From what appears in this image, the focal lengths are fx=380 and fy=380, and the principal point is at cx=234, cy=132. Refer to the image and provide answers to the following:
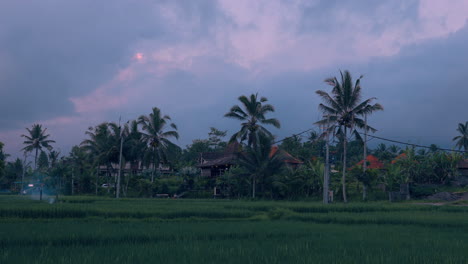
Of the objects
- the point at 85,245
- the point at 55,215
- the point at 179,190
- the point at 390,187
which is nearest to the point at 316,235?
the point at 85,245

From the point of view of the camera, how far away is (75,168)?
40031 millimetres

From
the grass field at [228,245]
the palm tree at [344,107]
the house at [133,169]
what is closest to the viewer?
the grass field at [228,245]

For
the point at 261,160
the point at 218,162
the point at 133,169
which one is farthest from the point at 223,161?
the point at 133,169

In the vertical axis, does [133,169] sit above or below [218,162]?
below

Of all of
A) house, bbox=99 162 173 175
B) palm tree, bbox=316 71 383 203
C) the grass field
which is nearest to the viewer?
the grass field

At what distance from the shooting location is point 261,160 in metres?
28.0

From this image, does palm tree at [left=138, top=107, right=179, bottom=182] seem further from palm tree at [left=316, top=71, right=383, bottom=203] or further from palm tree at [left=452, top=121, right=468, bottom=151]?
palm tree at [left=452, top=121, right=468, bottom=151]

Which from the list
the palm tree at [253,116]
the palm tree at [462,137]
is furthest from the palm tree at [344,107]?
the palm tree at [462,137]

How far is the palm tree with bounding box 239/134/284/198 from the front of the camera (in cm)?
2791

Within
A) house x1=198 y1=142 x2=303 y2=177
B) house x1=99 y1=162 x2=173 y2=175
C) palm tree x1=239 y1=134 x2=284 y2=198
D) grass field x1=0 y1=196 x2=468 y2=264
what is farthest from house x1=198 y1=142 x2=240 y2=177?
grass field x1=0 y1=196 x2=468 y2=264

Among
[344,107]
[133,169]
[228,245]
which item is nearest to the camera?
[228,245]

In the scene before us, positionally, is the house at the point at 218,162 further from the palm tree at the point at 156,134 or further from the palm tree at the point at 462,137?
the palm tree at the point at 462,137

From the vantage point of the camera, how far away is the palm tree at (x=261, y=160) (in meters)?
27.9

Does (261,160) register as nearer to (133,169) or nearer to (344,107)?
(344,107)
